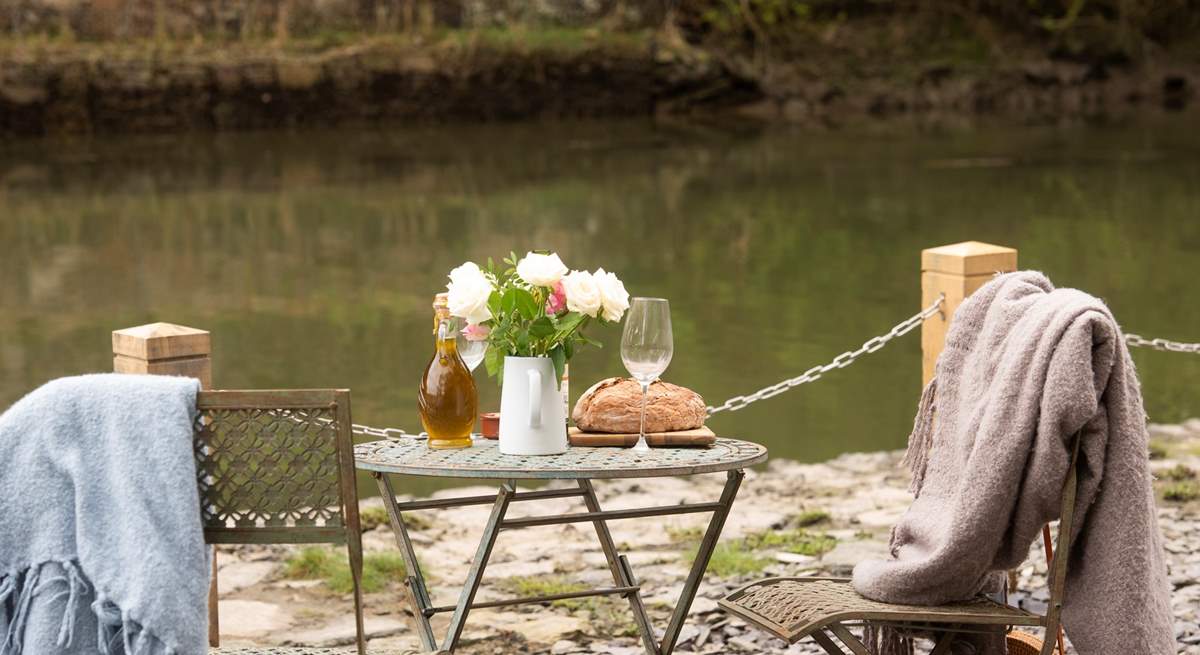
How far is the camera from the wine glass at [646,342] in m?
2.91

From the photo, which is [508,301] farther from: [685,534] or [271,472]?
[685,534]

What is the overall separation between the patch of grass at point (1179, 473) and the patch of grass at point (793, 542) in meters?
1.38

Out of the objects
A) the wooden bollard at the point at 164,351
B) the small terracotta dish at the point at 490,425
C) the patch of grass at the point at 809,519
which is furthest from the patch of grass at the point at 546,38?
the small terracotta dish at the point at 490,425

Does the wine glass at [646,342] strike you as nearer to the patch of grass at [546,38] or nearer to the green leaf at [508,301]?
the green leaf at [508,301]

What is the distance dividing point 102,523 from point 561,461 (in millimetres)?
855

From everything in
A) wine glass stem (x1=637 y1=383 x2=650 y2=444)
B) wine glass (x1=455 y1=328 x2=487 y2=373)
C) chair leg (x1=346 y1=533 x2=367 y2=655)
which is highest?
wine glass (x1=455 y1=328 x2=487 y2=373)

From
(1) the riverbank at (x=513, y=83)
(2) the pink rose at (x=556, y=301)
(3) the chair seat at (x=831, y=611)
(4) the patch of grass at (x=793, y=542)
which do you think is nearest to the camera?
(3) the chair seat at (x=831, y=611)

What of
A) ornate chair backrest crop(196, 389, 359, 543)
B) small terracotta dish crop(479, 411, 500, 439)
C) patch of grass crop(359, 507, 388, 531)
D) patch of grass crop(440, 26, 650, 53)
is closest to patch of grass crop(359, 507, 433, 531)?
patch of grass crop(359, 507, 388, 531)

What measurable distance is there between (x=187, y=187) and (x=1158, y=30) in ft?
56.9

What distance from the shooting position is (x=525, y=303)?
9.11ft

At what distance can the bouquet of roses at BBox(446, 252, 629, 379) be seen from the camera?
2760mm

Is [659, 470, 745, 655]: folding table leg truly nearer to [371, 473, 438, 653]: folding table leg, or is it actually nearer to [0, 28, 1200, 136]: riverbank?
[371, 473, 438, 653]: folding table leg

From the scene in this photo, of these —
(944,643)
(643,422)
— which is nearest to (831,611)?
(944,643)

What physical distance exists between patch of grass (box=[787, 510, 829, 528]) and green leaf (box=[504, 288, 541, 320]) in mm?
2269
